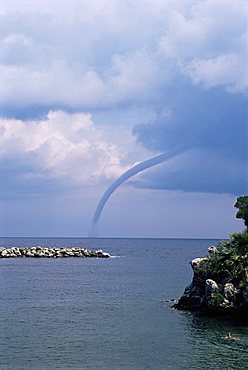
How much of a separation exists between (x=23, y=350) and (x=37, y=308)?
2115 cm

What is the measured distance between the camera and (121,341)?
158 feet

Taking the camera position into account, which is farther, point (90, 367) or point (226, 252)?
point (226, 252)

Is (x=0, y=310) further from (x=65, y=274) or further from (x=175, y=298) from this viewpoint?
(x=65, y=274)

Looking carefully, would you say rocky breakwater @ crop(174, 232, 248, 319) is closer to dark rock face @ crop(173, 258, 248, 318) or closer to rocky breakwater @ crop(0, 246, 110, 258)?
dark rock face @ crop(173, 258, 248, 318)

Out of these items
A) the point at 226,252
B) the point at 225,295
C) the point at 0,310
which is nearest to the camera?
the point at 225,295

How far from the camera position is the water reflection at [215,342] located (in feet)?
135

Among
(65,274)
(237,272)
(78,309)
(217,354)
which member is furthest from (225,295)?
(65,274)

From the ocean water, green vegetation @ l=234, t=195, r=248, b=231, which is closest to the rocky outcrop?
the ocean water

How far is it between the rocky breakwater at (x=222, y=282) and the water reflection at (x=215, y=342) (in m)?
1.59

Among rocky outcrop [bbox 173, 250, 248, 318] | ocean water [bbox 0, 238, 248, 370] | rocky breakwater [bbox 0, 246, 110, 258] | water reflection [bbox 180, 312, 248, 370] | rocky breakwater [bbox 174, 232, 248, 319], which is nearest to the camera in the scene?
water reflection [bbox 180, 312, 248, 370]

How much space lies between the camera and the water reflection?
41003 millimetres

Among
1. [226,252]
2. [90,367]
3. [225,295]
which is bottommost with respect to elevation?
[90,367]

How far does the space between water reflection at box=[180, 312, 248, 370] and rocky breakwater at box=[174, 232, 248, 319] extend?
1586 millimetres

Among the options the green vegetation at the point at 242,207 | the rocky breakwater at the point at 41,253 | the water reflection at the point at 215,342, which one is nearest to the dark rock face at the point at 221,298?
Answer: the water reflection at the point at 215,342
